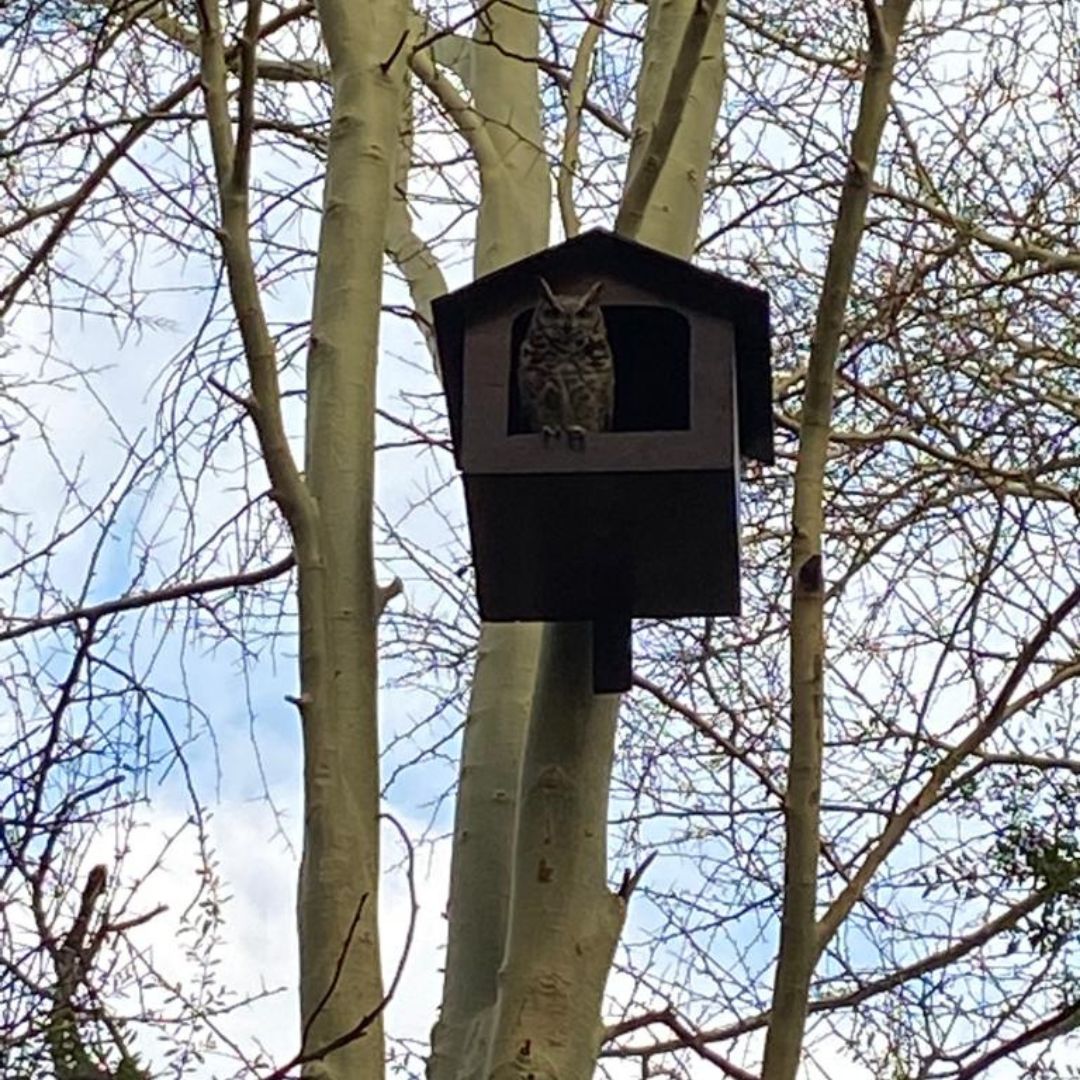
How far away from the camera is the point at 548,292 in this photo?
2.27m

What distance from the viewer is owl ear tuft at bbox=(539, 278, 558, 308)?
88.8 inches

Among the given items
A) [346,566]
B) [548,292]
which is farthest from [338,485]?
[548,292]

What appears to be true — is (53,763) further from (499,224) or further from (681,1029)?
(499,224)

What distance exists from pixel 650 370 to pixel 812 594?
52 cm

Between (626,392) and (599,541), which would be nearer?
(599,541)

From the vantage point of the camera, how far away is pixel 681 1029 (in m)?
2.36

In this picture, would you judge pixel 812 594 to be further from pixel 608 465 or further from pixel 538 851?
pixel 538 851

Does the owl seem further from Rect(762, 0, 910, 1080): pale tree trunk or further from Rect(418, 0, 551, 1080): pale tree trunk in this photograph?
Rect(418, 0, 551, 1080): pale tree trunk

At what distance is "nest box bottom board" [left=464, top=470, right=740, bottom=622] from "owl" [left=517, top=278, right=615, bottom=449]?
0.24ft

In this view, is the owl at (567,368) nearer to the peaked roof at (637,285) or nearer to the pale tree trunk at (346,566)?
the peaked roof at (637,285)

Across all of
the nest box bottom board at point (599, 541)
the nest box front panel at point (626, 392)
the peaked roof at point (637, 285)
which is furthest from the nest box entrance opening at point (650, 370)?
the nest box bottom board at point (599, 541)

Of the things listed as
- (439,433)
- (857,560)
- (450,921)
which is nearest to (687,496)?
(450,921)

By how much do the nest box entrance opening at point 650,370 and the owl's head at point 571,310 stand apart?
0.52ft

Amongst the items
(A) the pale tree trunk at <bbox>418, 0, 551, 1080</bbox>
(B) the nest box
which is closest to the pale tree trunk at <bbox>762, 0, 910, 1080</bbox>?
(B) the nest box
